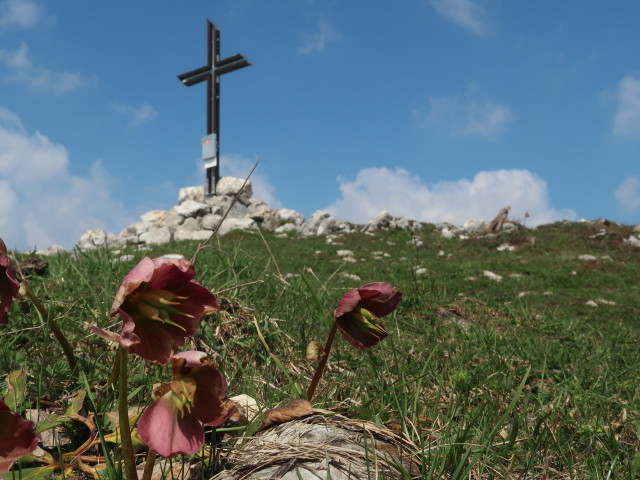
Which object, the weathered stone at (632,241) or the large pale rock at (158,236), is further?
the large pale rock at (158,236)

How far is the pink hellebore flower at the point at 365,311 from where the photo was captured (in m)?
1.39

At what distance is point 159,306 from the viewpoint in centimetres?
107

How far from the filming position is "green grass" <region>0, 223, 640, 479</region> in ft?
5.87

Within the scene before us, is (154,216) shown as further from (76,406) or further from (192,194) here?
(76,406)

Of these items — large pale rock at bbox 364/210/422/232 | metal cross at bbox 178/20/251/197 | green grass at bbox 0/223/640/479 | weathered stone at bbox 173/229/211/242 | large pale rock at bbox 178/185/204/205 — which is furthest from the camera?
large pale rock at bbox 178/185/204/205

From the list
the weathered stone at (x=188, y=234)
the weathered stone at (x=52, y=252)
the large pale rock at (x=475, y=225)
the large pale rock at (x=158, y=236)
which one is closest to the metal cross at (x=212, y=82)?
the large pale rock at (x=158, y=236)

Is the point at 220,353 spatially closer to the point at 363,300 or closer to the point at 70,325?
the point at 70,325

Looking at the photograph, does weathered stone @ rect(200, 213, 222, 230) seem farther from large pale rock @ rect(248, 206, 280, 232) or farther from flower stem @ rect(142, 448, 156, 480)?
flower stem @ rect(142, 448, 156, 480)

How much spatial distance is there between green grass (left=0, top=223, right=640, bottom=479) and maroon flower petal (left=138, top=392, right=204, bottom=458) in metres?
0.55

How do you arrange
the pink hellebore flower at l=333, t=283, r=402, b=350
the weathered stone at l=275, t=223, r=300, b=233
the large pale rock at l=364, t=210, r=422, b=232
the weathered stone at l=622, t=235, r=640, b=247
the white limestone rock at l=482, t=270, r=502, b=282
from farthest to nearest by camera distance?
1. the weathered stone at l=275, t=223, r=300, b=233
2. the large pale rock at l=364, t=210, r=422, b=232
3. the weathered stone at l=622, t=235, r=640, b=247
4. the white limestone rock at l=482, t=270, r=502, b=282
5. the pink hellebore flower at l=333, t=283, r=402, b=350

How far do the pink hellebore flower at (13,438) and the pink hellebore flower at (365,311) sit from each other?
0.70 metres

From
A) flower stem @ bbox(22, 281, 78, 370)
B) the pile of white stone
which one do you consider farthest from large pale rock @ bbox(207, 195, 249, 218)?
flower stem @ bbox(22, 281, 78, 370)

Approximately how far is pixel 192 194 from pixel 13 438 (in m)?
24.9

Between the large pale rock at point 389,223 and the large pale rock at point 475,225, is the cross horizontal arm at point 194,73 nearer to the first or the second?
the large pale rock at point 389,223
